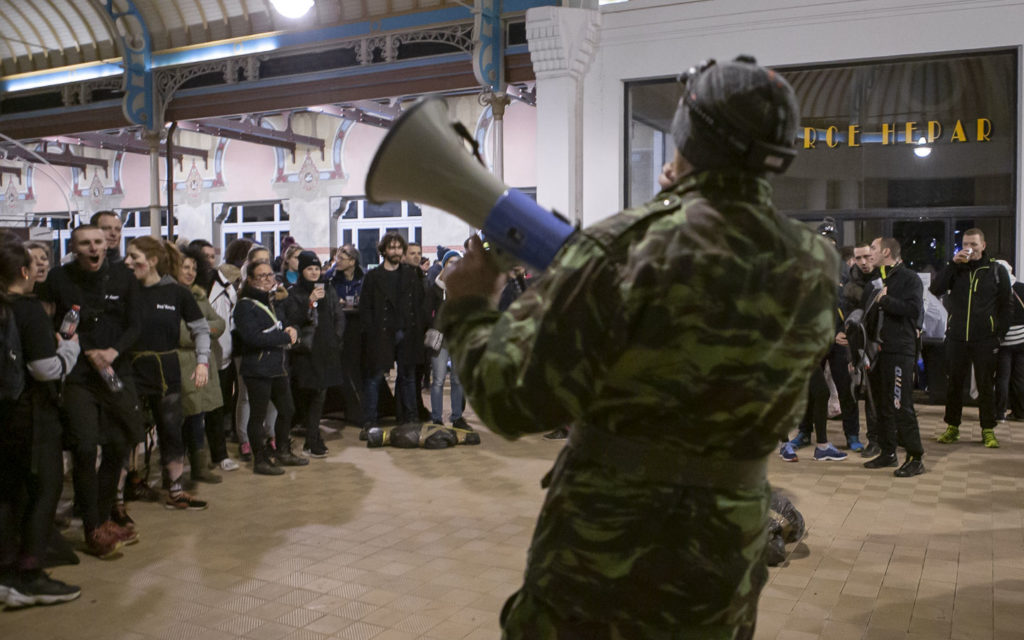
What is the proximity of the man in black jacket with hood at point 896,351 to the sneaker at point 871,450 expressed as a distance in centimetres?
32

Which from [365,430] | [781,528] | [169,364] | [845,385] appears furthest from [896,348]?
[169,364]

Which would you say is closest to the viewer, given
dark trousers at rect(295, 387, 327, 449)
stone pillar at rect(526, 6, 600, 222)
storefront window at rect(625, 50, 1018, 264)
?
dark trousers at rect(295, 387, 327, 449)

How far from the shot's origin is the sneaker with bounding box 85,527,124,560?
177 inches

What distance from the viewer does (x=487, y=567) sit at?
4.36m

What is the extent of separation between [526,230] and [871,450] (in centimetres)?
640

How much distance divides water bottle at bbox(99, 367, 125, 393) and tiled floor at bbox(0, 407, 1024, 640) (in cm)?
92

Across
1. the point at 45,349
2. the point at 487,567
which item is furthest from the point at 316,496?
the point at 45,349

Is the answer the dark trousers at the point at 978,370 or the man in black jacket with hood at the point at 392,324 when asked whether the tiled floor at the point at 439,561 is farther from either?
the man in black jacket with hood at the point at 392,324

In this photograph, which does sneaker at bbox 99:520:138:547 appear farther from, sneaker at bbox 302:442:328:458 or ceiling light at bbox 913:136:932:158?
ceiling light at bbox 913:136:932:158

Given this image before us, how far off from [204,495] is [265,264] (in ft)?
5.84

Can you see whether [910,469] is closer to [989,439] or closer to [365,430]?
[989,439]

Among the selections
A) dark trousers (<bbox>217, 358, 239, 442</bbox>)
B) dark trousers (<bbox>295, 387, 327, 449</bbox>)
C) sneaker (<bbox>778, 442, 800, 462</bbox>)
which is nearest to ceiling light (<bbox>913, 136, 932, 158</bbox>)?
sneaker (<bbox>778, 442, 800, 462</bbox>)

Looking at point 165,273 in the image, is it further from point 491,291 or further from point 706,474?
point 706,474

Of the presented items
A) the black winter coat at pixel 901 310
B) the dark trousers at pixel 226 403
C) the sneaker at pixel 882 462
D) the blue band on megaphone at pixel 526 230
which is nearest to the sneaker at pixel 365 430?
the dark trousers at pixel 226 403
